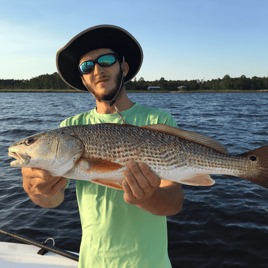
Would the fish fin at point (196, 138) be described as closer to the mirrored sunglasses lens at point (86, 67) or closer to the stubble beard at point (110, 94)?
the stubble beard at point (110, 94)

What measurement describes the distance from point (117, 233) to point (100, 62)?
7.01 ft

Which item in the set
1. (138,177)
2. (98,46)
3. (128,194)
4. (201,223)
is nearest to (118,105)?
(98,46)

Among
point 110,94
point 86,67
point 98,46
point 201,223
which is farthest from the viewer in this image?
point 201,223

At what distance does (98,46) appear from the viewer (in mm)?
3293

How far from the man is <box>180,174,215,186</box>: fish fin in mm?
243

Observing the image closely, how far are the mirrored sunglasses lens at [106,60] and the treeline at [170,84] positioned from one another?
5665 inches

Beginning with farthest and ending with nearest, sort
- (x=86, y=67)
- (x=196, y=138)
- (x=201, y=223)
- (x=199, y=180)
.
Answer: (x=201, y=223) < (x=86, y=67) < (x=196, y=138) < (x=199, y=180)

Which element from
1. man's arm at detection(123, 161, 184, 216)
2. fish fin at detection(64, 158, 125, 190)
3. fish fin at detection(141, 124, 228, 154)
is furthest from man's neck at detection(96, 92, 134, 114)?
man's arm at detection(123, 161, 184, 216)

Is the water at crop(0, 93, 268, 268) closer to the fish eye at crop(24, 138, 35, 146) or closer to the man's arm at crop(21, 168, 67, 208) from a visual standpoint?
the man's arm at crop(21, 168, 67, 208)

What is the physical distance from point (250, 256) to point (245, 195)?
3548 mm

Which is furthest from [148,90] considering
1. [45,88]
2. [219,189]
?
[219,189]

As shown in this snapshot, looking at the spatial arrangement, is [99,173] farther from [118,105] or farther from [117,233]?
[118,105]

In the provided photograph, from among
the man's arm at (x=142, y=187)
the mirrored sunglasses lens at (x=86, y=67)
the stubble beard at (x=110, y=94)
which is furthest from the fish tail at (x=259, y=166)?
the mirrored sunglasses lens at (x=86, y=67)

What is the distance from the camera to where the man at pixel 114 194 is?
2398 mm
